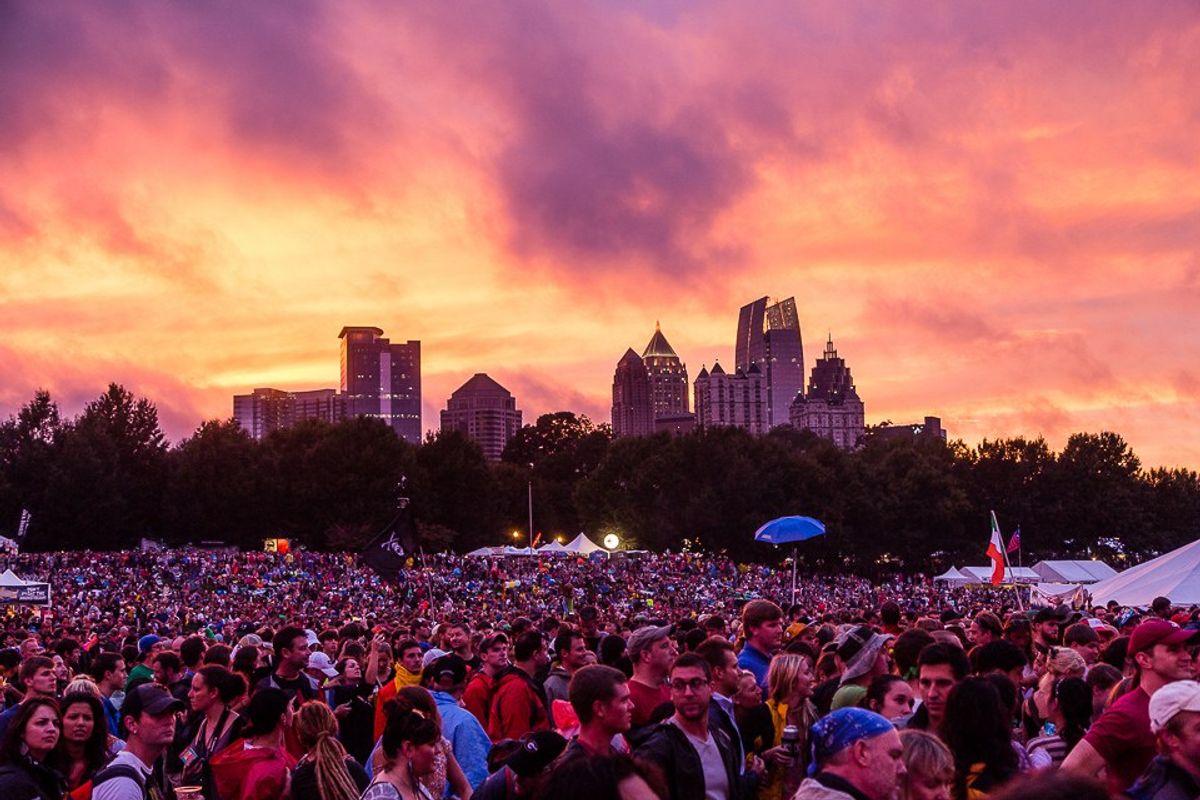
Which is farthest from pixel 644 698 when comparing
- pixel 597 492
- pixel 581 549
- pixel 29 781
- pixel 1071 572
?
pixel 597 492

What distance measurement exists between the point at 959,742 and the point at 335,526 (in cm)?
7869

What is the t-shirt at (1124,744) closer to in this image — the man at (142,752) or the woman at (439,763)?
the woman at (439,763)

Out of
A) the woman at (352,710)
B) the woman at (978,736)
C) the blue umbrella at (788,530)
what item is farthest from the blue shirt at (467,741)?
the blue umbrella at (788,530)

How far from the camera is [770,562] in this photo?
275ft

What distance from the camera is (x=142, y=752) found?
7445 mm

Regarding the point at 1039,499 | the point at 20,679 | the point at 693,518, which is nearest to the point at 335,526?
the point at 693,518

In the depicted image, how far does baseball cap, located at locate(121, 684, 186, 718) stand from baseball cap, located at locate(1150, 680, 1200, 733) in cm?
480

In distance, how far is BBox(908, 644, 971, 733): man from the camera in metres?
6.95

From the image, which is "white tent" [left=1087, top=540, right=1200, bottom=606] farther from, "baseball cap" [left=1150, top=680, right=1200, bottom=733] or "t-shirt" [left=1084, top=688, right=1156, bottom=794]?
"baseball cap" [left=1150, top=680, right=1200, bottom=733]

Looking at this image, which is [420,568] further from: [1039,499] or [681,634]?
[1039,499]

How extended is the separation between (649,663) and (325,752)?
194 centimetres

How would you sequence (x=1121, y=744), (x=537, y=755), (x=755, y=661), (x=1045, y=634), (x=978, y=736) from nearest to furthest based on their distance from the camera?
1. (x=978, y=736)
2. (x=537, y=755)
3. (x=1121, y=744)
4. (x=755, y=661)
5. (x=1045, y=634)

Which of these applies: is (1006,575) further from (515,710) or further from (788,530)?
(515,710)

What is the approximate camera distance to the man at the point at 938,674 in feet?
22.8
